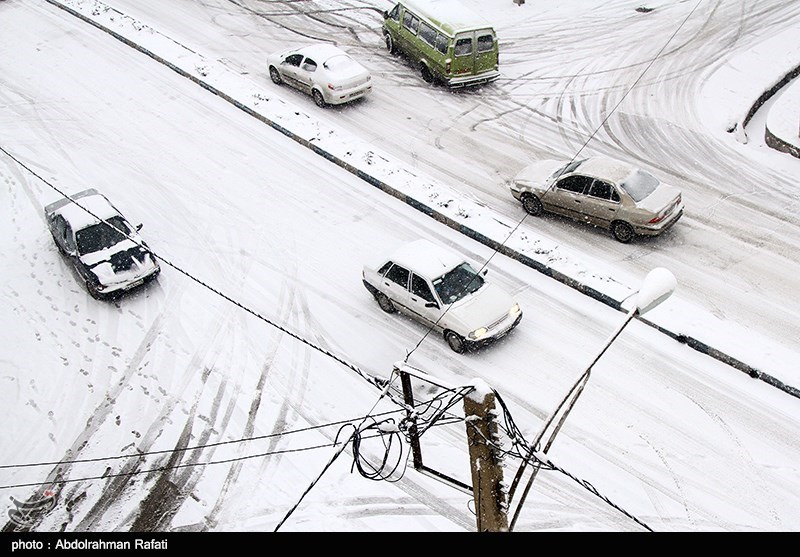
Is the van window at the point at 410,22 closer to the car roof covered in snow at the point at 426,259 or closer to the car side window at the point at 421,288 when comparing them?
the car roof covered in snow at the point at 426,259

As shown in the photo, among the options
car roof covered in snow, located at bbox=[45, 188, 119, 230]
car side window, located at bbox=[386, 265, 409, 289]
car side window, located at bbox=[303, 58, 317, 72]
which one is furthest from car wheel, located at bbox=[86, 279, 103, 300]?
car side window, located at bbox=[303, 58, 317, 72]

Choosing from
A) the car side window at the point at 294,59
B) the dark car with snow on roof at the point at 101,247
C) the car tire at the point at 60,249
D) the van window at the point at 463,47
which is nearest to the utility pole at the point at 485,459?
the dark car with snow on roof at the point at 101,247

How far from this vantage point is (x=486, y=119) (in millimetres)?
18297

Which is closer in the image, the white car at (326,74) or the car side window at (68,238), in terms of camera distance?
the car side window at (68,238)

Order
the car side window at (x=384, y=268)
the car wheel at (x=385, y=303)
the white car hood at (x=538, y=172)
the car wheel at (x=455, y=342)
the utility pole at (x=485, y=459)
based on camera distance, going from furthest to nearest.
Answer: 1. the white car hood at (x=538, y=172)
2. the car wheel at (x=385, y=303)
3. the car side window at (x=384, y=268)
4. the car wheel at (x=455, y=342)
5. the utility pole at (x=485, y=459)

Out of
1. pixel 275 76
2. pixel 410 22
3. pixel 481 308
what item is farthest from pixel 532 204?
pixel 275 76

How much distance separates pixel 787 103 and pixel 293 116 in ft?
41.5

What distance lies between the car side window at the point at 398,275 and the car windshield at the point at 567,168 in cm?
436

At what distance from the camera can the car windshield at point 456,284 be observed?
1209 centimetres

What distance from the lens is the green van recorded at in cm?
1880

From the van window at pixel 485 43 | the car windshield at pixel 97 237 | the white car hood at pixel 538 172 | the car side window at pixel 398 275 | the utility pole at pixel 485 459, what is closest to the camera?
the utility pole at pixel 485 459
